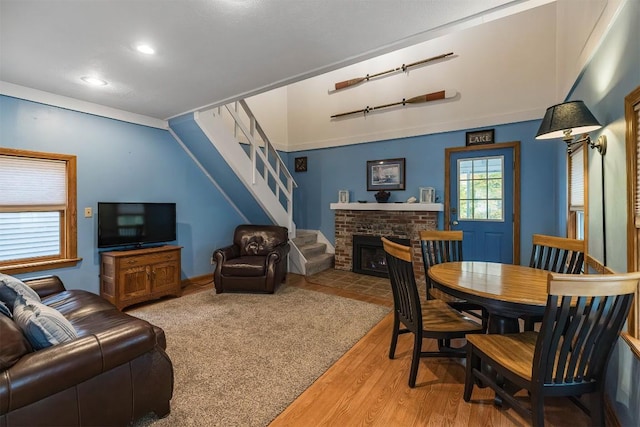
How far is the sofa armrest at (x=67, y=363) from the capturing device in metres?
1.16

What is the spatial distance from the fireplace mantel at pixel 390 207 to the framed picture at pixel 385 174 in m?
0.36

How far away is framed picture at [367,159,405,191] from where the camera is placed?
4925 mm

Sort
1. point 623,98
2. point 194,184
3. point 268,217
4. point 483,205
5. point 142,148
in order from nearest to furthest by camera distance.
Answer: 1. point 623,98
2. point 142,148
3. point 483,205
4. point 194,184
5. point 268,217

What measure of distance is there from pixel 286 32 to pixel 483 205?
12.0 ft

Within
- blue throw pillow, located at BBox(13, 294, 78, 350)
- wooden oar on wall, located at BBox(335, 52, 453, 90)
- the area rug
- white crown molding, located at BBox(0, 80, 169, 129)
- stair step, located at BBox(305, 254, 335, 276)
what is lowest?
the area rug

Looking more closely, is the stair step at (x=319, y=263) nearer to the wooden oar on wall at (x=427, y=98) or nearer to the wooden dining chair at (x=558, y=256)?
the wooden oar on wall at (x=427, y=98)

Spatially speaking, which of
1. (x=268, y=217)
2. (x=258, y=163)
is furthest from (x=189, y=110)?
(x=268, y=217)

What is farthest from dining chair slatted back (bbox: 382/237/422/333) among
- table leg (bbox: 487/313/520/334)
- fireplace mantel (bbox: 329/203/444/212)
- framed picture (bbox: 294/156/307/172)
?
framed picture (bbox: 294/156/307/172)

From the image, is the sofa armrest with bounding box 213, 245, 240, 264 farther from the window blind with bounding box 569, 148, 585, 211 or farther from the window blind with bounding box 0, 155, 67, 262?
the window blind with bounding box 569, 148, 585, 211

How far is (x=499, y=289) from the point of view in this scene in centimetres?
178

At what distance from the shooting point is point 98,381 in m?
1.41

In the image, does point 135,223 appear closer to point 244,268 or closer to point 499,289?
point 244,268

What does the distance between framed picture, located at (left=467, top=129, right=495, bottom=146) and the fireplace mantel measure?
1040 millimetres

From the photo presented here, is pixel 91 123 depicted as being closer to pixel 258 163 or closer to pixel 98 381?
pixel 258 163
